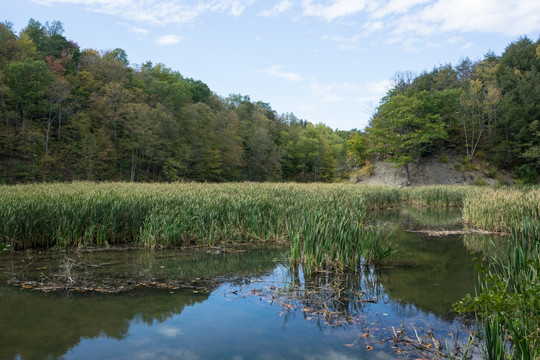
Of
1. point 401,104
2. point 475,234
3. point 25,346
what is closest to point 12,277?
point 25,346

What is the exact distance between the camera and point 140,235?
A: 30.8ft

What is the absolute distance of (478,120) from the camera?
42.8 m

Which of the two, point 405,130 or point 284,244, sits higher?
point 405,130

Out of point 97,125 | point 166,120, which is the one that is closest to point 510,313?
point 166,120

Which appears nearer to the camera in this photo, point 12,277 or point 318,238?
point 12,277

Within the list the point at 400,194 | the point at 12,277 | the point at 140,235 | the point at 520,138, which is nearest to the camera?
the point at 12,277

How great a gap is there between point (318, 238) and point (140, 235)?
4.99 m

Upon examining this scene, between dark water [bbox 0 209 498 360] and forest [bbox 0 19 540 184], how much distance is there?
27428 mm

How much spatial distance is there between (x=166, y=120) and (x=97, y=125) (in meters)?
7.53

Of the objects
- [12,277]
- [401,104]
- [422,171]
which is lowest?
[12,277]

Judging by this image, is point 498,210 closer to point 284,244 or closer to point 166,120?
point 284,244

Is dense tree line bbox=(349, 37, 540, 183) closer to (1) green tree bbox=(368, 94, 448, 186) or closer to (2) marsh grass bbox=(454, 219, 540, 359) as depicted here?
(1) green tree bbox=(368, 94, 448, 186)

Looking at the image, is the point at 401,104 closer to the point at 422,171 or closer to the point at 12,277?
the point at 422,171

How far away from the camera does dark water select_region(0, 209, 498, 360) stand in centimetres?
394
